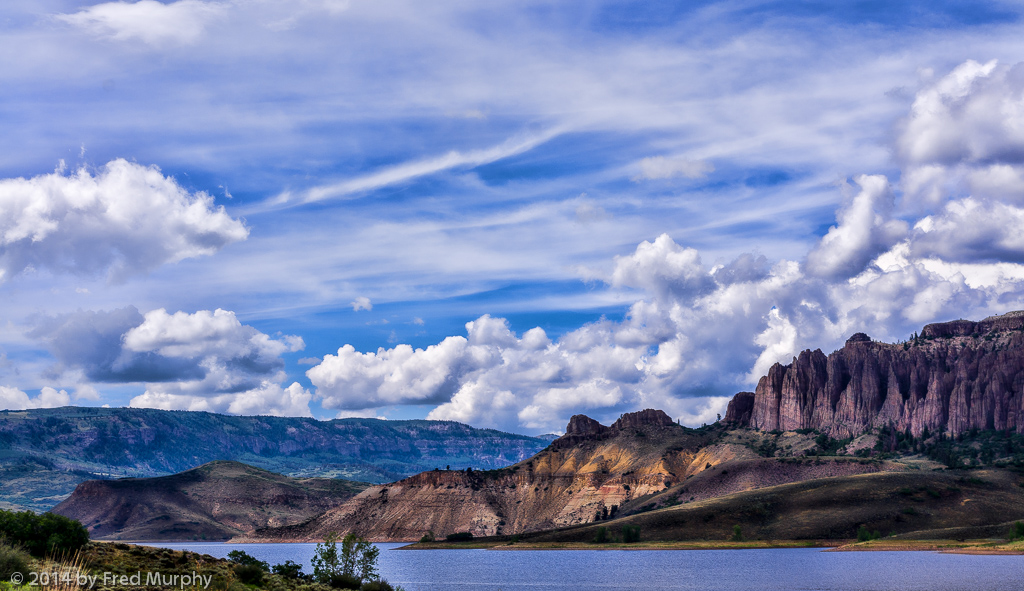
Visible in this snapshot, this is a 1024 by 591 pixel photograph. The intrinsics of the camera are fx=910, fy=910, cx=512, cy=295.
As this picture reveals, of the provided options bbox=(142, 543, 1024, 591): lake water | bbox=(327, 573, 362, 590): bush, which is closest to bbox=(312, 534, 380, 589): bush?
bbox=(327, 573, 362, 590): bush

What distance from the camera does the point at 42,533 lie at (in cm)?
5509

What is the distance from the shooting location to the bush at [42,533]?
175 ft

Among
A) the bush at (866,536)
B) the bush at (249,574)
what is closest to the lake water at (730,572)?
the bush at (866,536)

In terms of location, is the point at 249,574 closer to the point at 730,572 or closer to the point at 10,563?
the point at 10,563

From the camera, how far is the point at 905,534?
19675 cm

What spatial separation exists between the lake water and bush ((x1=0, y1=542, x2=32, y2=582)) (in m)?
82.0

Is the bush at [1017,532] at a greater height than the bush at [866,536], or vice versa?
the bush at [1017,532]

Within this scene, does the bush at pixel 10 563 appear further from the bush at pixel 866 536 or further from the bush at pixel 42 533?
the bush at pixel 866 536

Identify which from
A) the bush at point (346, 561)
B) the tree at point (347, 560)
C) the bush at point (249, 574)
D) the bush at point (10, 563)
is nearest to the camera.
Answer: the bush at point (10, 563)

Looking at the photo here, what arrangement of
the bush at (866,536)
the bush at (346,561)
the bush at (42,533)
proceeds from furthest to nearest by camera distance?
the bush at (866,536) → the bush at (346,561) → the bush at (42,533)

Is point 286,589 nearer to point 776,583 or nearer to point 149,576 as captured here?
point 149,576

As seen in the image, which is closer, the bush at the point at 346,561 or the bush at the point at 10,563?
the bush at the point at 10,563

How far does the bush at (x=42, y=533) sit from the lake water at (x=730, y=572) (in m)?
72.0

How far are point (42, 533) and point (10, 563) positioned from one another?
12.0m
